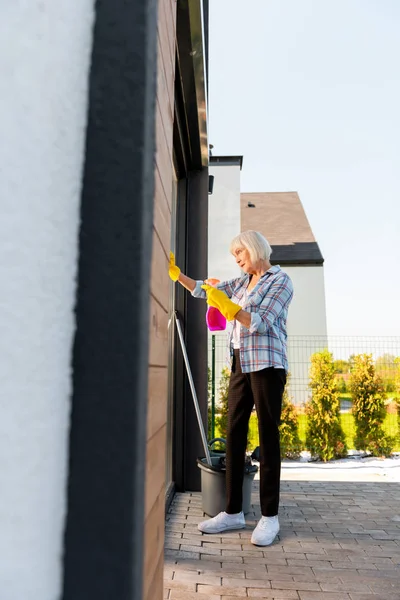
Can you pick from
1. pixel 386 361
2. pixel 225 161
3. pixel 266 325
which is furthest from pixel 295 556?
pixel 225 161

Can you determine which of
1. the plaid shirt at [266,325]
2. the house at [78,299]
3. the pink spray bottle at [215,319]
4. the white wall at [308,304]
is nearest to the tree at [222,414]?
the pink spray bottle at [215,319]

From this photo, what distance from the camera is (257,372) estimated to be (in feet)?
7.30

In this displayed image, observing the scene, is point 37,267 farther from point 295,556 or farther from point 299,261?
point 299,261

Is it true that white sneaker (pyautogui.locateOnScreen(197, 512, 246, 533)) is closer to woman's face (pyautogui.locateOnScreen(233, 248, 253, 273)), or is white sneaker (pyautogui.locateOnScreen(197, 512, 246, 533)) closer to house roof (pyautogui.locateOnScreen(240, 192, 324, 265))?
woman's face (pyautogui.locateOnScreen(233, 248, 253, 273))

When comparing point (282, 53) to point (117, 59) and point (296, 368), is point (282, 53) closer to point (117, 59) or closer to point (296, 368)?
point (296, 368)

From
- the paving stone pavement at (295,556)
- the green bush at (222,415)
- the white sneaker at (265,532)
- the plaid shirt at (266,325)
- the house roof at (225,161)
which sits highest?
the house roof at (225,161)

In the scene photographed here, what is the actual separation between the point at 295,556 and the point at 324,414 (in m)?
3.30

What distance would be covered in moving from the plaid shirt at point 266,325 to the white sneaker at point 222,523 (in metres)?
0.79

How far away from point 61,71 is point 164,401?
571 millimetres

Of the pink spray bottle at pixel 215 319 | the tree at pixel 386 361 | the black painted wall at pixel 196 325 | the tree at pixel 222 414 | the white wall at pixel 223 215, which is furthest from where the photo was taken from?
the white wall at pixel 223 215

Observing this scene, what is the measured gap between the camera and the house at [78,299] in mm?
543

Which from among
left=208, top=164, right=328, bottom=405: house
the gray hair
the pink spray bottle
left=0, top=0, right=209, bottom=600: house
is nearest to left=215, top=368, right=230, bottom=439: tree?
the pink spray bottle

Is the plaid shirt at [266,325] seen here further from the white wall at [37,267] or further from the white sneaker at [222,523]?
the white wall at [37,267]

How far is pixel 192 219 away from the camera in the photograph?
3.30 m
